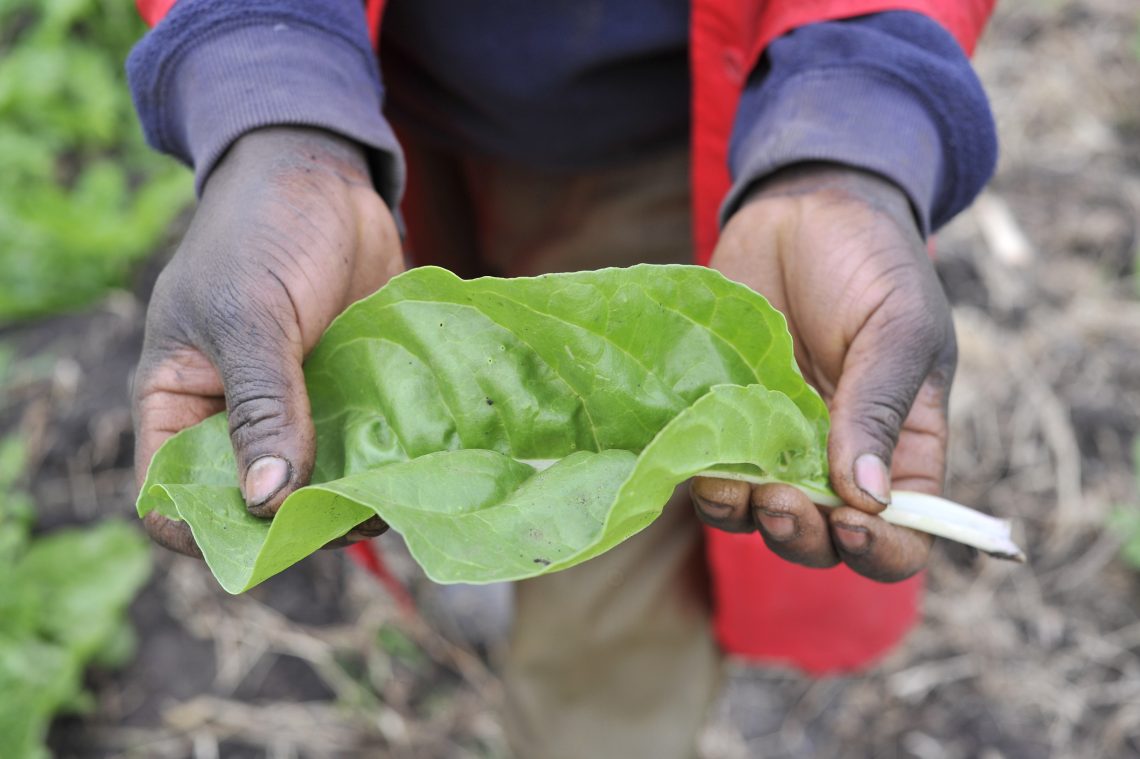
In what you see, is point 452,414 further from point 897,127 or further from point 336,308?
point 897,127

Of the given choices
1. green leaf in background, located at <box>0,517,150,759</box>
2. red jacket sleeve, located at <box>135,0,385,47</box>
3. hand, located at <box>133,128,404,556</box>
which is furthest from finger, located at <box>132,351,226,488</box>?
Result: green leaf in background, located at <box>0,517,150,759</box>

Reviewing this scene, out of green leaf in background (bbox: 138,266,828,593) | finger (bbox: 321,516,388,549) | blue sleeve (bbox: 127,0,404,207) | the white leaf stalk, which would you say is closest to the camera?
green leaf in background (bbox: 138,266,828,593)

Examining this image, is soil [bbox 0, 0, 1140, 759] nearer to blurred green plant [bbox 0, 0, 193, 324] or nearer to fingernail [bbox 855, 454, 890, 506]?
blurred green plant [bbox 0, 0, 193, 324]

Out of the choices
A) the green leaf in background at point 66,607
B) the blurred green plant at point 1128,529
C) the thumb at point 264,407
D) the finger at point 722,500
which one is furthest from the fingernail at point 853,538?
the green leaf in background at point 66,607

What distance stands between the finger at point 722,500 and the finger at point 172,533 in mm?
708

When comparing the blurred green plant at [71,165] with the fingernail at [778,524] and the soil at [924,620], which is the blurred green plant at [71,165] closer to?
the soil at [924,620]

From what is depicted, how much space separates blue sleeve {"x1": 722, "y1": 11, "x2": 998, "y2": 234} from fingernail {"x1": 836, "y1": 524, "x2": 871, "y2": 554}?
52 cm

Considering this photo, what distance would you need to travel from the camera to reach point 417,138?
2254 millimetres

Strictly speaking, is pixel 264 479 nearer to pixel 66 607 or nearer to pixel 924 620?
pixel 66 607

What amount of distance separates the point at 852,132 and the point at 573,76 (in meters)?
0.57

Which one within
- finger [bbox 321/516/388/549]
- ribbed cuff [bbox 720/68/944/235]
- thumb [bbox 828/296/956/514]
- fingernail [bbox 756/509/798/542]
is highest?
ribbed cuff [bbox 720/68/944/235]

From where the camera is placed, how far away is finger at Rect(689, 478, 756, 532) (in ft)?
4.56

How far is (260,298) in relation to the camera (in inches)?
52.8

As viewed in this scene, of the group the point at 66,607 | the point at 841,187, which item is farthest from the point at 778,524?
the point at 66,607
